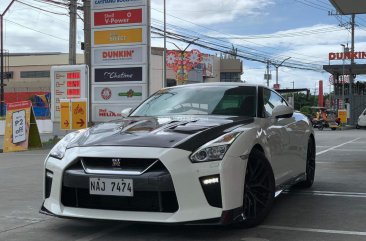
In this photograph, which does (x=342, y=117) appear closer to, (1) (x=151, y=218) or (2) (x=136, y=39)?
(2) (x=136, y=39)

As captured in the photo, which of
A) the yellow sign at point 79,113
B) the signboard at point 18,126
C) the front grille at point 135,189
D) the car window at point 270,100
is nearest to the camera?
the front grille at point 135,189

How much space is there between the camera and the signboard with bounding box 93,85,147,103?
16.7 meters

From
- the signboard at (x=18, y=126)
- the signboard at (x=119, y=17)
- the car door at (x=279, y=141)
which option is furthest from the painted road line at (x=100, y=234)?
the signboard at (x=119, y=17)

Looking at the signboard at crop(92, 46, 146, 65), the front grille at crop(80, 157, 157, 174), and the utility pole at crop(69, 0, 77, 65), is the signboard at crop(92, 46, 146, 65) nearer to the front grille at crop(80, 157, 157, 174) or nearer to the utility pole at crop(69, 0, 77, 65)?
the utility pole at crop(69, 0, 77, 65)

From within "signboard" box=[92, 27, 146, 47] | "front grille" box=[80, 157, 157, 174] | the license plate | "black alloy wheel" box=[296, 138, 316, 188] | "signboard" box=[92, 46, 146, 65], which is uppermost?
"signboard" box=[92, 27, 146, 47]

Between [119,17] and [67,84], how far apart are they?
10.7ft

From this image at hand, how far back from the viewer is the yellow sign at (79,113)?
1661 centimetres

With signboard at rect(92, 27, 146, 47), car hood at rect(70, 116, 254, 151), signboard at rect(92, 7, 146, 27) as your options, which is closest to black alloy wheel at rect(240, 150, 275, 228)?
car hood at rect(70, 116, 254, 151)

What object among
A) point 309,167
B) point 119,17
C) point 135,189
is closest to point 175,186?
point 135,189

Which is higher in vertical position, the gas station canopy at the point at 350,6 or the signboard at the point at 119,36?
the gas station canopy at the point at 350,6

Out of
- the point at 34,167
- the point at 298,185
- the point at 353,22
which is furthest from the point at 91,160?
the point at 353,22

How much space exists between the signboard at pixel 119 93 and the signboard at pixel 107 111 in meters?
0.18

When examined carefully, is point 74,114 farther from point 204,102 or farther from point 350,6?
point 204,102

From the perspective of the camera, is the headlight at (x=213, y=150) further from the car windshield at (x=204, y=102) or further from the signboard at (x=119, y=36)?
the signboard at (x=119, y=36)
